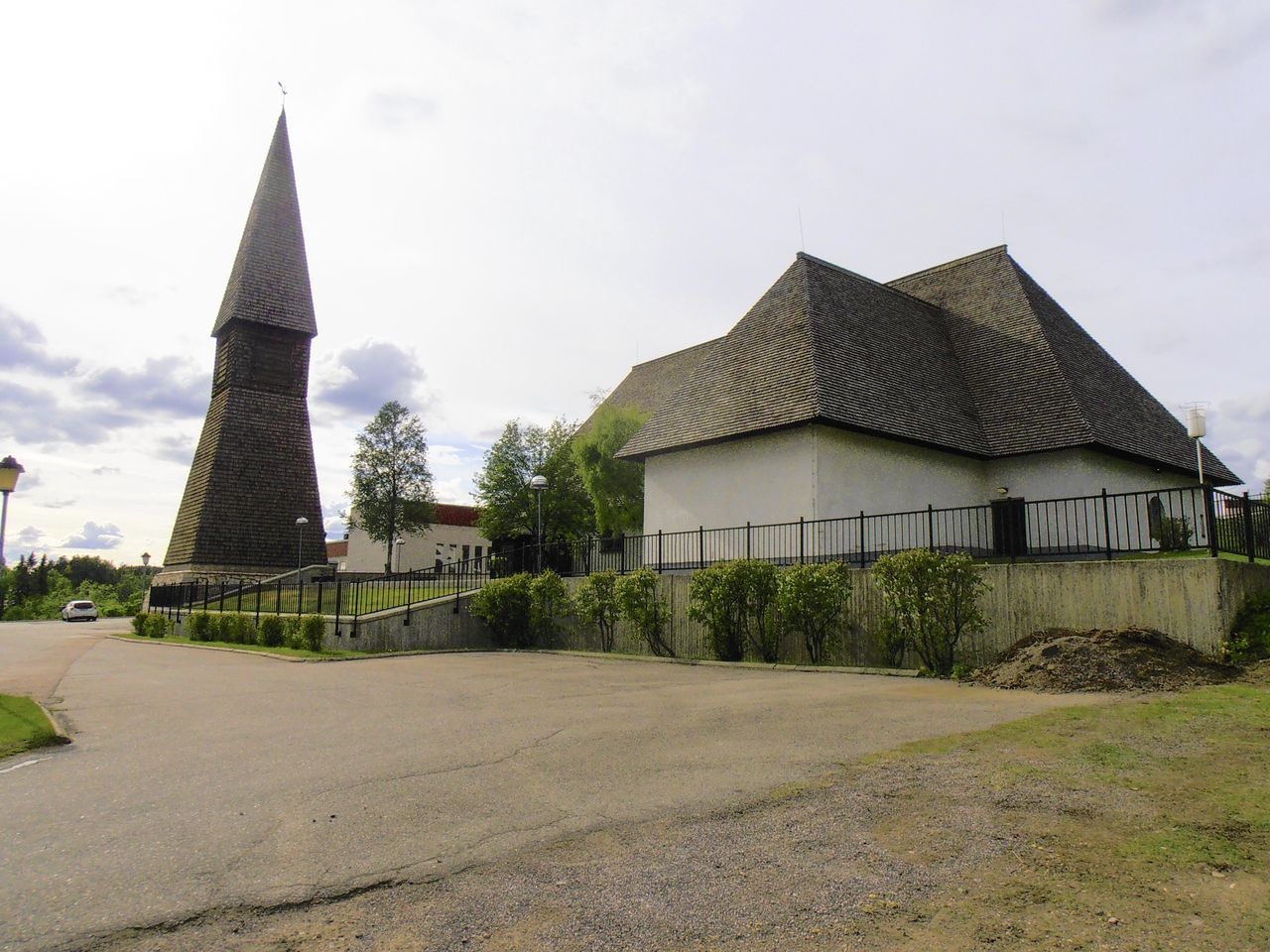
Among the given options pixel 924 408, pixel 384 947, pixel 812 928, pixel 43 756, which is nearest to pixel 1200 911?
pixel 812 928

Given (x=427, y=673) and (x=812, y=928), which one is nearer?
(x=812, y=928)

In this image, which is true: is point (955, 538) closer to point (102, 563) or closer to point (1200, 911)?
point (1200, 911)

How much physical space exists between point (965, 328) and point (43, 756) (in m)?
25.9

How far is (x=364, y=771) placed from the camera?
6605mm

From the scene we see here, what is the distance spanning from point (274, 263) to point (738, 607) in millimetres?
40962

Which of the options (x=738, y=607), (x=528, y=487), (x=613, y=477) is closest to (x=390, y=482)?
(x=528, y=487)

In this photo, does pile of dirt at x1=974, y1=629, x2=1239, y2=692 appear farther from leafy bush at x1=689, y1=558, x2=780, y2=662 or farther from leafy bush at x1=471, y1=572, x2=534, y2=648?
leafy bush at x1=471, y1=572, x2=534, y2=648

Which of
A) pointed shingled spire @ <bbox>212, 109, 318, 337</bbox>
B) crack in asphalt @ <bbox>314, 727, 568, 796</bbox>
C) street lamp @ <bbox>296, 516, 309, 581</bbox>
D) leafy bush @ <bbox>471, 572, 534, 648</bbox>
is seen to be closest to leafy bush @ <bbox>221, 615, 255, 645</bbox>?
leafy bush @ <bbox>471, 572, 534, 648</bbox>

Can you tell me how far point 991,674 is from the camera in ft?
36.3

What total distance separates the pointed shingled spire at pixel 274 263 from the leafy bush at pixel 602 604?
34496 millimetres

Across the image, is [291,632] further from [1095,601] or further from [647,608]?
[1095,601]

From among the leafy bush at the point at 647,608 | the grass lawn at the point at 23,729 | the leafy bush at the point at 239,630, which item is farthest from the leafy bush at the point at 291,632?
the grass lawn at the point at 23,729

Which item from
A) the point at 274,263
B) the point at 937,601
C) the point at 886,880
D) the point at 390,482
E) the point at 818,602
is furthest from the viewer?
the point at 390,482

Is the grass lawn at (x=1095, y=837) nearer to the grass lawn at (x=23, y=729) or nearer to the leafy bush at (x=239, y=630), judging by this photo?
the grass lawn at (x=23, y=729)
